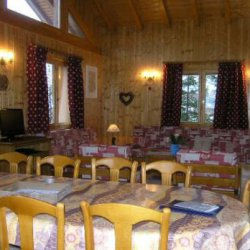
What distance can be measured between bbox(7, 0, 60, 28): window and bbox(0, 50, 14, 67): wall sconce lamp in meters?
0.72

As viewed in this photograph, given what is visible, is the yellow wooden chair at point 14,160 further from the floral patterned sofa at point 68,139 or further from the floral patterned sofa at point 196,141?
the floral patterned sofa at point 196,141

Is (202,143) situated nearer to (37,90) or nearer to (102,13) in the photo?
(37,90)

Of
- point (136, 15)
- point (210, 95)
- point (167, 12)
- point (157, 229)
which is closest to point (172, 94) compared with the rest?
point (210, 95)

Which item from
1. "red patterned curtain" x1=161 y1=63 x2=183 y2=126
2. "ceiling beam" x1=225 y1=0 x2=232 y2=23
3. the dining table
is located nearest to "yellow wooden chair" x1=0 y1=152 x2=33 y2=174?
the dining table

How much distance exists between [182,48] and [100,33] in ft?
6.92

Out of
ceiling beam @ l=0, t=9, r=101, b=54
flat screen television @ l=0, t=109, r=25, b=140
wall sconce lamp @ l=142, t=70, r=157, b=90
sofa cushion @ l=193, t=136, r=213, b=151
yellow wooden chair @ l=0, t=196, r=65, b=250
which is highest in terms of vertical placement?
ceiling beam @ l=0, t=9, r=101, b=54

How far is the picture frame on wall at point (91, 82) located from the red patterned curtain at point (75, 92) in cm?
56

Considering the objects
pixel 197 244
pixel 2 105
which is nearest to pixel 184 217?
pixel 197 244

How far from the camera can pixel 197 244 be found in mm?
1813

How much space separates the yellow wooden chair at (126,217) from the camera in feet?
5.35

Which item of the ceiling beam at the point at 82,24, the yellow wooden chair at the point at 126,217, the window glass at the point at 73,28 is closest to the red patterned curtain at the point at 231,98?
the ceiling beam at the point at 82,24

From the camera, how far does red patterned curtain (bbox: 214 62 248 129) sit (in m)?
8.19

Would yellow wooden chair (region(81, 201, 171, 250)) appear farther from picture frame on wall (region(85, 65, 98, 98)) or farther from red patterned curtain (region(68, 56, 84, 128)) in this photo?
picture frame on wall (region(85, 65, 98, 98))

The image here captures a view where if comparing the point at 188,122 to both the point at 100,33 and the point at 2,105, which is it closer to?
the point at 100,33
